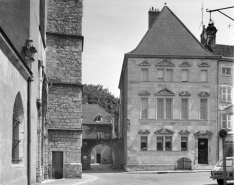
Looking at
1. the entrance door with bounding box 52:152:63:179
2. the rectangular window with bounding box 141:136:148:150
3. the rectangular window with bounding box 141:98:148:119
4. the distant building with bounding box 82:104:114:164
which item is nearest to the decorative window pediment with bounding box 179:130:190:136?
the rectangular window with bounding box 141:136:148:150

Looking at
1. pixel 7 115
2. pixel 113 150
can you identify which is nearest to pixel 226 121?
pixel 113 150

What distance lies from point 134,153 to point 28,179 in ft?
71.6

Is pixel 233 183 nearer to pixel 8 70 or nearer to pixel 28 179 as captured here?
pixel 28 179

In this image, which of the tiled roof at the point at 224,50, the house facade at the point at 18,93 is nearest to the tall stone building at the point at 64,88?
the house facade at the point at 18,93

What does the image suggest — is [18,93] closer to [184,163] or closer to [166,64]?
[166,64]

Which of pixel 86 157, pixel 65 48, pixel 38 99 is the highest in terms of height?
pixel 65 48

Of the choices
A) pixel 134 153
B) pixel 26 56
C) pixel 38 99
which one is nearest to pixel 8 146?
pixel 26 56

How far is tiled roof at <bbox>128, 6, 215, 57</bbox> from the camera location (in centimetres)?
3944

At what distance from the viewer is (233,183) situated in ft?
63.6

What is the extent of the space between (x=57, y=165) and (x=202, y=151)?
56.7 feet

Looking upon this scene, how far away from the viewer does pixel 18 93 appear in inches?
570

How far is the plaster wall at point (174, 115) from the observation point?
37.9 m

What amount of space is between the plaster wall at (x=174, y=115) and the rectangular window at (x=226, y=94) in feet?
3.71

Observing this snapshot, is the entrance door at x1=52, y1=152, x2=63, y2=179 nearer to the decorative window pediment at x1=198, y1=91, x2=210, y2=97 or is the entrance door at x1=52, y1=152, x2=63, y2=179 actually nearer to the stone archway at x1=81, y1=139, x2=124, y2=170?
the stone archway at x1=81, y1=139, x2=124, y2=170
